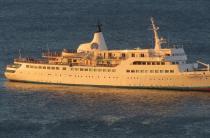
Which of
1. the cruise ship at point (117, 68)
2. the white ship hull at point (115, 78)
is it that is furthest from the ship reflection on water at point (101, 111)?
the cruise ship at point (117, 68)

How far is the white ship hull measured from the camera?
170 metres

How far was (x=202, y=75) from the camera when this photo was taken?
555 feet

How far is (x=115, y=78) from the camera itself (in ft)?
568

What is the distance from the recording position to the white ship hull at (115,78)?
169500 mm

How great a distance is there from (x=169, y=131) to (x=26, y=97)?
992 inches

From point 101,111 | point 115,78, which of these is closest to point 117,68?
point 115,78

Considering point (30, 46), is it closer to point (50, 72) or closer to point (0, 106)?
point (50, 72)

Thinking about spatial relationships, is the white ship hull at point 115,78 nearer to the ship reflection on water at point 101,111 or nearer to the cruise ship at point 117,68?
the cruise ship at point 117,68

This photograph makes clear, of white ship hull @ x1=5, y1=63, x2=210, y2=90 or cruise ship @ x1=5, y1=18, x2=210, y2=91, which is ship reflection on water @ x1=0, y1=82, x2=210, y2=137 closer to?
white ship hull @ x1=5, y1=63, x2=210, y2=90

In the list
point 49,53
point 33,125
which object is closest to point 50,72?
point 49,53

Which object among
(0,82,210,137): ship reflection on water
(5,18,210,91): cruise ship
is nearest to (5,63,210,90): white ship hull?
(5,18,210,91): cruise ship

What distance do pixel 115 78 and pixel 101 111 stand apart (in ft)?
59.5

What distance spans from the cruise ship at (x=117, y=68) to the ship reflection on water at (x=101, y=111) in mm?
1658

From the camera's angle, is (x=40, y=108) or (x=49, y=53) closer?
(x=40, y=108)
